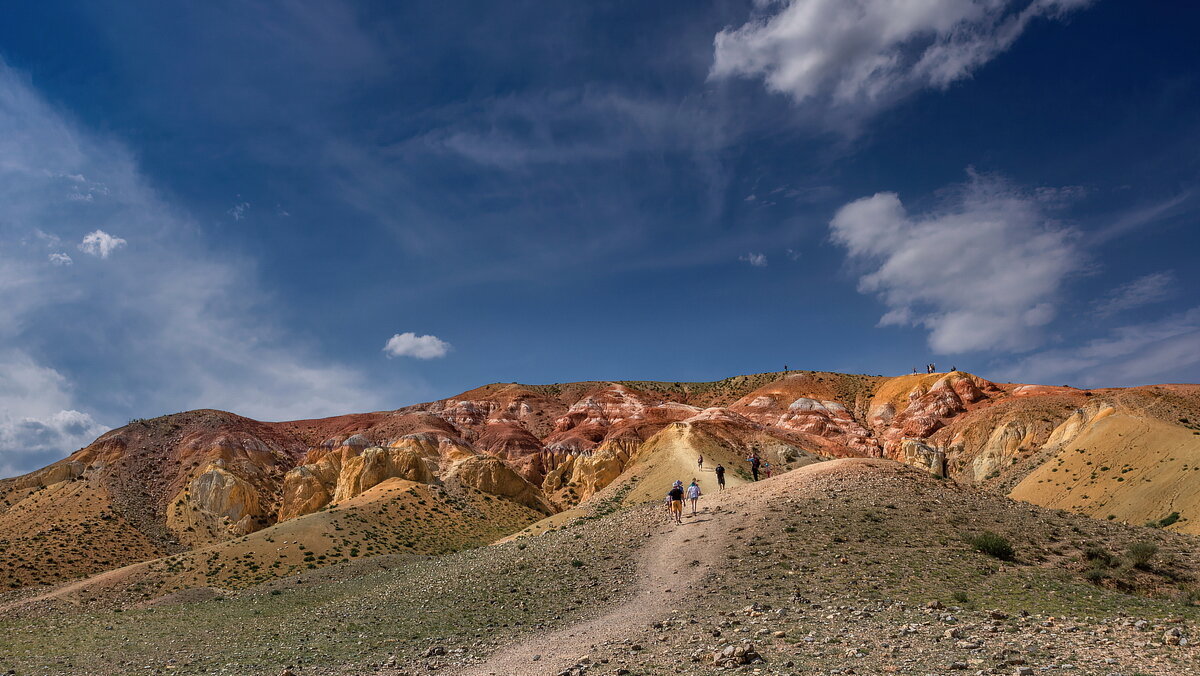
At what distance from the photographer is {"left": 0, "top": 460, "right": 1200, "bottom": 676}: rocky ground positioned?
13.1 meters

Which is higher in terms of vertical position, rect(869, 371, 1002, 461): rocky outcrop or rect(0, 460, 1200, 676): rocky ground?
rect(869, 371, 1002, 461): rocky outcrop

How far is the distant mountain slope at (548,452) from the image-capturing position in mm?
60188

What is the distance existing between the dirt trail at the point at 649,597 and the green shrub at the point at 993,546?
27.1ft

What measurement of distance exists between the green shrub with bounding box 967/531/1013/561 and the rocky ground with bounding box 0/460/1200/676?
0.89 feet

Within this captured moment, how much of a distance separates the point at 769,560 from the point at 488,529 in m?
49.5

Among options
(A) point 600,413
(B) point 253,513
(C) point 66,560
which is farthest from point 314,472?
(A) point 600,413

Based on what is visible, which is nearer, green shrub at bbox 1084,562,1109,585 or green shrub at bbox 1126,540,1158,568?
green shrub at bbox 1084,562,1109,585

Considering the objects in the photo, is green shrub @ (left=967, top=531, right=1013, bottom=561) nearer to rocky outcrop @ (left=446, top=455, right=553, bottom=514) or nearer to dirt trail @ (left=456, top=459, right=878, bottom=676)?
dirt trail @ (left=456, top=459, right=878, bottom=676)

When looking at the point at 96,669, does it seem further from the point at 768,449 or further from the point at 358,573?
the point at 768,449

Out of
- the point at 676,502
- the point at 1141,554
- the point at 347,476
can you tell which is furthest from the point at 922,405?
the point at 1141,554

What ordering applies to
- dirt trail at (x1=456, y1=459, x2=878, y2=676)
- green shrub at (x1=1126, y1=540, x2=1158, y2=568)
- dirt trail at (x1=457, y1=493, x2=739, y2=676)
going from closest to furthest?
dirt trail at (x1=457, y1=493, x2=739, y2=676) < dirt trail at (x1=456, y1=459, x2=878, y2=676) < green shrub at (x1=1126, y1=540, x2=1158, y2=568)

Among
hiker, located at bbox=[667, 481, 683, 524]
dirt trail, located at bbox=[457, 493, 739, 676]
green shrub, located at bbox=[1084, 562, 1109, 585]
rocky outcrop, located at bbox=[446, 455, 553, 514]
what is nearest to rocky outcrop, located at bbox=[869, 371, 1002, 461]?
rocky outcrop, located at bbox=[446, 455, 553, 514]

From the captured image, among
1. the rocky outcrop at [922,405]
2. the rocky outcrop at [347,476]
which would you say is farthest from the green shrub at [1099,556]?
the rocky outcrop at [922,405]

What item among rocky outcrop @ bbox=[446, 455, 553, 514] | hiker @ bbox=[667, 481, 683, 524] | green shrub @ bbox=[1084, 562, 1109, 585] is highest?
rocky outcrop @ bbox=[446, 455, 553, 514]
